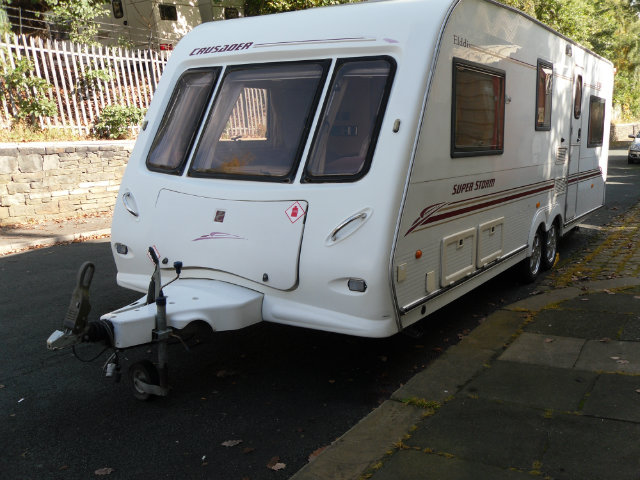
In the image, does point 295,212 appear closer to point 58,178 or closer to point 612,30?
point 58,178

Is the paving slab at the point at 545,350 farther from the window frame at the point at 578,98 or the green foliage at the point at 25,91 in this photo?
the green foliage at the point at 25,91

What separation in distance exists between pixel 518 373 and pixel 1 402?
369 cm

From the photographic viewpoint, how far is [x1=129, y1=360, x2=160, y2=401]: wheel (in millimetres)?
4406

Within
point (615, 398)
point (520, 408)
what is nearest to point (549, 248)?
point (615, 398)

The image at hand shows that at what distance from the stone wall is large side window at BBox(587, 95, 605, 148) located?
28.6 ft

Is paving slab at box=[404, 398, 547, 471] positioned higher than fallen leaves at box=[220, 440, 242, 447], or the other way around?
paving slab at box=[404, 398, 547, 471]

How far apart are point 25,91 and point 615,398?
11.7m

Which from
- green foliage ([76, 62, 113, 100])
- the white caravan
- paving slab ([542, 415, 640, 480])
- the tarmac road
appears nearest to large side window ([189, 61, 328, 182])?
the white caravan

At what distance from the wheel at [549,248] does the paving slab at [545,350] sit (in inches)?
100

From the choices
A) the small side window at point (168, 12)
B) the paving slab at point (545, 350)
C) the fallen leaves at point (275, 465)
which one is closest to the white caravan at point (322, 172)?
the paving slab at point (545, 350)

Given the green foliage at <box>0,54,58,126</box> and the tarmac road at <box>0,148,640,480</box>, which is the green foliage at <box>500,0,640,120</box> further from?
the tarmac road at <box>0,148,640,480</box>

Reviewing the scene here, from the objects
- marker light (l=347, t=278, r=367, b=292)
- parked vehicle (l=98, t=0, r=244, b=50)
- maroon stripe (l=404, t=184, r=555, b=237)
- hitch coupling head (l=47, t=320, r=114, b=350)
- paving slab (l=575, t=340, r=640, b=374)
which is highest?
parked vehicle (l=98, t=0, r=244, b=50)

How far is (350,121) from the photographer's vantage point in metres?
4.62

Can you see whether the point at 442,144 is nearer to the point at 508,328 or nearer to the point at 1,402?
the point at 508,328
